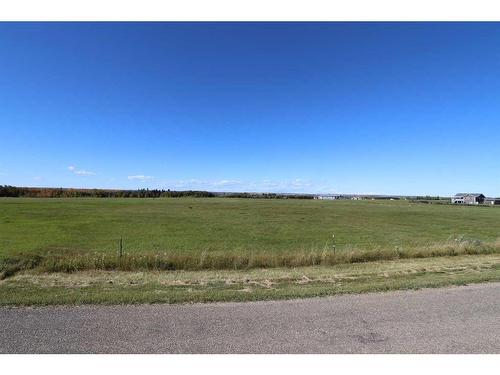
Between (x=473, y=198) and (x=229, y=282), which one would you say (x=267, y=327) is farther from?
(x=473, y=198)

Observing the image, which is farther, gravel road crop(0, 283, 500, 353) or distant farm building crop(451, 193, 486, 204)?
distant farm building crop(451, 193, 486, 204)

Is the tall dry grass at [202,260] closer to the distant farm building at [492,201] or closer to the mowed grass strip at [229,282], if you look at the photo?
the mowed grass strip at [229,282]

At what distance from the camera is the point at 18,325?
5320mm

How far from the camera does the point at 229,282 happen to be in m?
9.09

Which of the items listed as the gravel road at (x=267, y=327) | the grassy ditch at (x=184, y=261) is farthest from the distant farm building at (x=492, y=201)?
the gravel road at (x=267, y=327)

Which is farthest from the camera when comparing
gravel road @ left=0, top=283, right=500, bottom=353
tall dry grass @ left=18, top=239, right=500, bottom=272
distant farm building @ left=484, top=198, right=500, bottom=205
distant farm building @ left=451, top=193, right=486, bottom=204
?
distant farm building @ left=451, top=193, right=486, bottom=204

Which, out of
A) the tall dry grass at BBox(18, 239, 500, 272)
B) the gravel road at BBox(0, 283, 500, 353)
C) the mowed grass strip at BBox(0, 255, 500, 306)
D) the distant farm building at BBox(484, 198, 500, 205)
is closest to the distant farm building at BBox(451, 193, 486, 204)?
the distant farm building at BBox(484, 198, 500, 205)

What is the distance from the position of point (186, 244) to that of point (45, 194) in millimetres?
141842

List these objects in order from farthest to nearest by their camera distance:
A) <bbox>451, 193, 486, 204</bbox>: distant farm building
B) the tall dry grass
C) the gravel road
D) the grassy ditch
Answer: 1. <bbox>451, 193, 486, 204</bbox>: distant farm building
2. the tall dry grass
3. the grassy ditch
4. the gravel road

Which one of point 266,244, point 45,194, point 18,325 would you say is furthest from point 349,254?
point 45,194

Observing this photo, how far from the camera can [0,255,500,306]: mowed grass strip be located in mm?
6969

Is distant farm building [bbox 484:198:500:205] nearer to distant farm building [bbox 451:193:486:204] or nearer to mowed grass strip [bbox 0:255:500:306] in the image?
distant farm building [bbox 451:193:486:204]

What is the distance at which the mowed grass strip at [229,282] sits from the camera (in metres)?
6.97

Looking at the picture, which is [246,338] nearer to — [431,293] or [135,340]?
[135,340]
